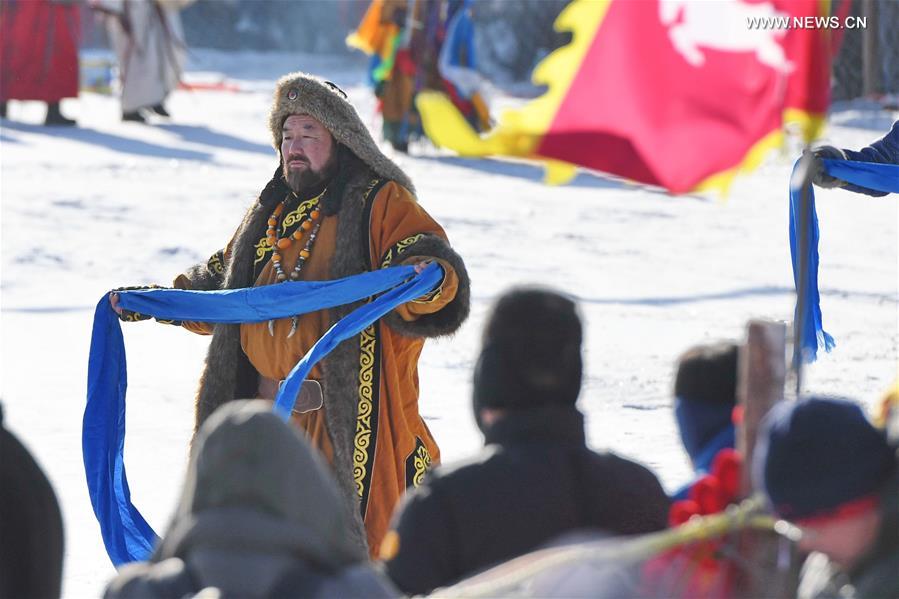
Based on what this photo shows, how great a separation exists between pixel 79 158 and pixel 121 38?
9.04 feet

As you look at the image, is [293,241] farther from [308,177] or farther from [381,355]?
[381,355]

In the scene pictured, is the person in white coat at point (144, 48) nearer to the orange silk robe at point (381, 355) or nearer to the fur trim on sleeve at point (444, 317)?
the orange silk robe at point (381, 355)

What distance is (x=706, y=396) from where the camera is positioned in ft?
9.98

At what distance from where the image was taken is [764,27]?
2.89m

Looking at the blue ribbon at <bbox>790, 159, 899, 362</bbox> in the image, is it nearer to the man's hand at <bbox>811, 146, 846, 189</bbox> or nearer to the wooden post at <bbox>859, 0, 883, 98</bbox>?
the man's hand at <bbox>811, 146, 846, 189</bbox>

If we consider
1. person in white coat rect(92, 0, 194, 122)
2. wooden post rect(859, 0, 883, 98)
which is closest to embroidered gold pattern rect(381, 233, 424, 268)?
person in white coat rect(92, 0, 194, 122)

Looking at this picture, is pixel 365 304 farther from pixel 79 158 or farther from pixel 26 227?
pixel 79 158

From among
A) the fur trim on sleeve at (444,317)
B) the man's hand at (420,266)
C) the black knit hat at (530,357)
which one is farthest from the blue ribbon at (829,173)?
the black knit hat at (530,357)

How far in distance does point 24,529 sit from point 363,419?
5.44 ft

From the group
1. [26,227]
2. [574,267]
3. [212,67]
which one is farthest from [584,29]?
[212,67]

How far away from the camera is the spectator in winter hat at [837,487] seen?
7.51 feet

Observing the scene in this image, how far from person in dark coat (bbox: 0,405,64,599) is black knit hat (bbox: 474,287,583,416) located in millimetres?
858

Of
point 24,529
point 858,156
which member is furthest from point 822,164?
point 24,529

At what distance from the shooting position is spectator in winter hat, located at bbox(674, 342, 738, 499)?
3.04 m
